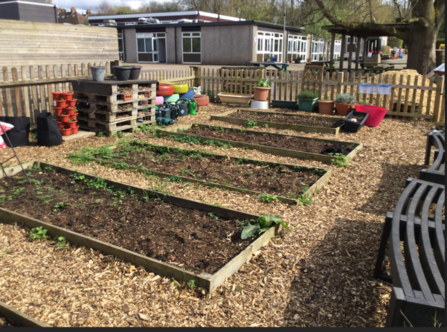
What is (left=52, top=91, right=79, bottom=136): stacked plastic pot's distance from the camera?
835 cm

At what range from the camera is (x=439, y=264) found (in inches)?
110

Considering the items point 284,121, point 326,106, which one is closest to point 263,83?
point 326,106

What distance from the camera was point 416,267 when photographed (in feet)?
8.52

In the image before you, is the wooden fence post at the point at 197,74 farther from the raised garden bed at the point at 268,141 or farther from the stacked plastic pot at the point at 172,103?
the raised garden bed at the point at 268,141

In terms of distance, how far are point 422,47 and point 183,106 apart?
42.3 ft

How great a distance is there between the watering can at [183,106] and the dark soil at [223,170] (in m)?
3.74

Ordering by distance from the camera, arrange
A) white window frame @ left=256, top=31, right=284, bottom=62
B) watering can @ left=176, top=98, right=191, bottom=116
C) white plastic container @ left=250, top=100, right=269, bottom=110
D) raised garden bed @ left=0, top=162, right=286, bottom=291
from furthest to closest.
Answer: white window frame @ left=256, top=31, right=284, bottom=62, white plastic container @ left=250, top=100, right=269, bottom=110, watering can @ left=176, top=98, right=191, bottom=116, raised garden bed @ left=0, top=162, right=286, bottom=291

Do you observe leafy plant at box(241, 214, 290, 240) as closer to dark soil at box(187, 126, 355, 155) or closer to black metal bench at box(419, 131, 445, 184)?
black metal bench at box(419, 131, 445, 184)

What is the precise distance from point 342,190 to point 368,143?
10.7 feet

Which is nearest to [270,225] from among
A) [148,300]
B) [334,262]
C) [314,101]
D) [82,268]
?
[334,262]

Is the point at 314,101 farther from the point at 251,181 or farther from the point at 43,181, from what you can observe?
the point at 43,181

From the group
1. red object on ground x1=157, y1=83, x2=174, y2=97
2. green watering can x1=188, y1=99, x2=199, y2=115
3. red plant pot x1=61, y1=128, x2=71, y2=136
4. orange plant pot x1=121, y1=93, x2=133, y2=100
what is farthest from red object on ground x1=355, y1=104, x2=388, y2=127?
red plant pot x1=61, y1=128, x2=71, y2=136

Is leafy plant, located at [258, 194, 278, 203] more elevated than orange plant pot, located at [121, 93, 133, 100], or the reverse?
orange plant pot, located at [121, 93, 133, 100]

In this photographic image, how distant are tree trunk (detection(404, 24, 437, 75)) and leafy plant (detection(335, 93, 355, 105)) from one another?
8781 mm
